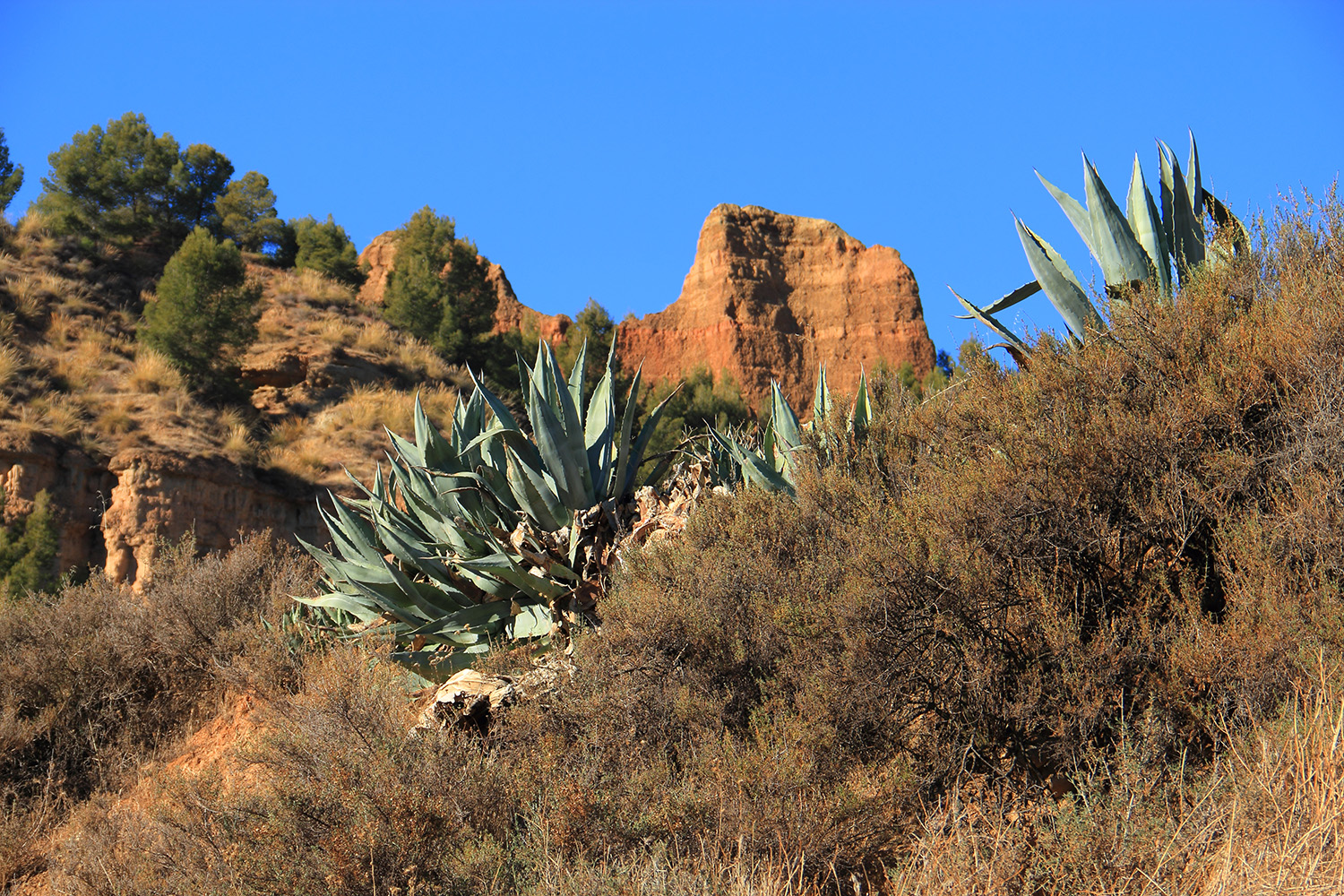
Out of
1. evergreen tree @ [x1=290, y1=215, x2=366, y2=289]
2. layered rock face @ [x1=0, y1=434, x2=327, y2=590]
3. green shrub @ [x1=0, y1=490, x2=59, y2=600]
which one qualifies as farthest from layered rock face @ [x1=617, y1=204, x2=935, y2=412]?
green shrub @ [x1=0, y1=490, x2=59, y2=600]

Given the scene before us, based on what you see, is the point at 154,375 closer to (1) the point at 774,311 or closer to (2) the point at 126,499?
(2) the point at 126,499

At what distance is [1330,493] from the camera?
3.81 metres

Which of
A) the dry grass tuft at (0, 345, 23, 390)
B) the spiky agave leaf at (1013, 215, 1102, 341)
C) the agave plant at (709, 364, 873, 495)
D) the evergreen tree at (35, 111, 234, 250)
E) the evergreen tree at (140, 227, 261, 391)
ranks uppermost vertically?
the evergreen tree at (35, 111, 234, 250)

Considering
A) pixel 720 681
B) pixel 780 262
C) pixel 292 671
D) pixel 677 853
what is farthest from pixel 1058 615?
pixel 780 262

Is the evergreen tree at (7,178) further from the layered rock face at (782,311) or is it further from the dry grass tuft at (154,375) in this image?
the layered rock face at (782,311)

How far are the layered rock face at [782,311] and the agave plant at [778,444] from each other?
3653 centimetres

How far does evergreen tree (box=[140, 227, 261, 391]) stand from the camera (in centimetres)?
2131

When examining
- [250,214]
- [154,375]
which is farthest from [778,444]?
[250,214]

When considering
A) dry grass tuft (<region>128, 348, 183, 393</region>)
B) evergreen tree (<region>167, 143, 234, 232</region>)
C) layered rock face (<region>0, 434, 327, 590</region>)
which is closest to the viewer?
layered rock face (<region>0, 434, 327, 590</region>)

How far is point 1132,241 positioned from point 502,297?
150 feet

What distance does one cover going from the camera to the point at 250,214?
3388 cm

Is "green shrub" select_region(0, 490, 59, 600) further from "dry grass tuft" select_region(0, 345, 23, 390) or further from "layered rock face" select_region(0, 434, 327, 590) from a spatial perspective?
"dry grass tuft" select_region(0, 345, 23, 390)

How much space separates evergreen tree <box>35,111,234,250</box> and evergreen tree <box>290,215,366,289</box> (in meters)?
3.45

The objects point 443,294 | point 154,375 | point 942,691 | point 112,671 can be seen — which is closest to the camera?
point 942,691
